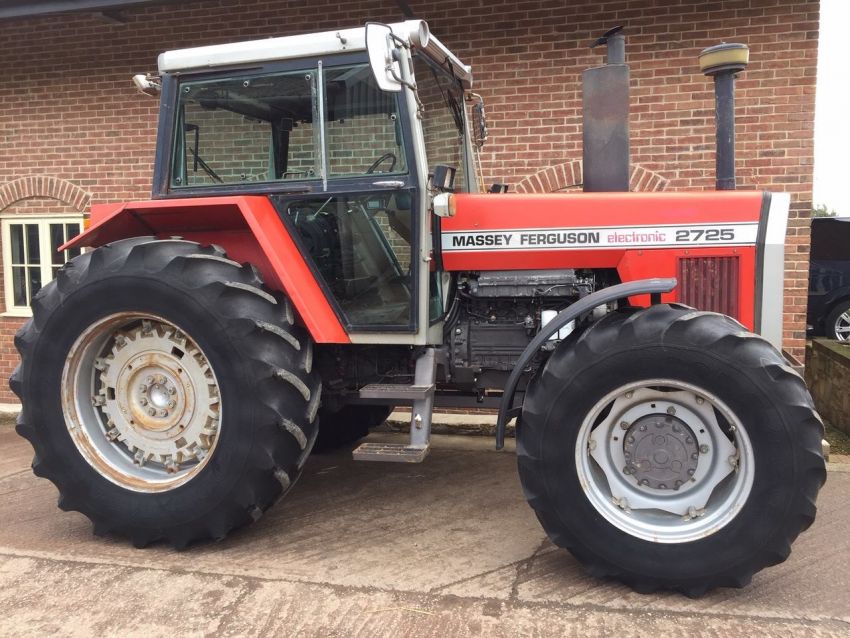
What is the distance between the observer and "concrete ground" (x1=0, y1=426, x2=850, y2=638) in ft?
8.84

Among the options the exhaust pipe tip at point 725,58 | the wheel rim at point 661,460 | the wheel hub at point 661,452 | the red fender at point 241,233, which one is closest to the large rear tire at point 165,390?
the red fender at point 241,233

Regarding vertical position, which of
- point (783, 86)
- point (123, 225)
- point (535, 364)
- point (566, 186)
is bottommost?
point (535, 364)

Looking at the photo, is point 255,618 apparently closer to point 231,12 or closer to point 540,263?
point 540,263

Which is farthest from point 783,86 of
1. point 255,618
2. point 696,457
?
point 255,618

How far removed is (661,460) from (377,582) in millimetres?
1310

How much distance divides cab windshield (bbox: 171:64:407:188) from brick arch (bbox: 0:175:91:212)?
3.39 m

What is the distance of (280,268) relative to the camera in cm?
332

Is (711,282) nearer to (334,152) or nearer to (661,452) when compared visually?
(661,452)

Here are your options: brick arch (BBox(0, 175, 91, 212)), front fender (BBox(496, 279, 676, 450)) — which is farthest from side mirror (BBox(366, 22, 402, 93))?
brick arch (BBox(0, 175, 91, 212))

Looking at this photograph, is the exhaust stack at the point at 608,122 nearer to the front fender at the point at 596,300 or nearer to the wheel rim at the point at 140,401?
the front fender at the point at 596,300

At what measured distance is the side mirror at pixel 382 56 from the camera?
2.98 m

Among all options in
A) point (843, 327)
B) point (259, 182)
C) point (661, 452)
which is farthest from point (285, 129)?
point (843, 327)

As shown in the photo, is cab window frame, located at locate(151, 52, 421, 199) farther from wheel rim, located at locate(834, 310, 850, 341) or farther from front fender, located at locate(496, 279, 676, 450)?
wheel rim, located at locate(834, 310, 850, 341)

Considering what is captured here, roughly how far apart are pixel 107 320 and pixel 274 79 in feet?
4.64
